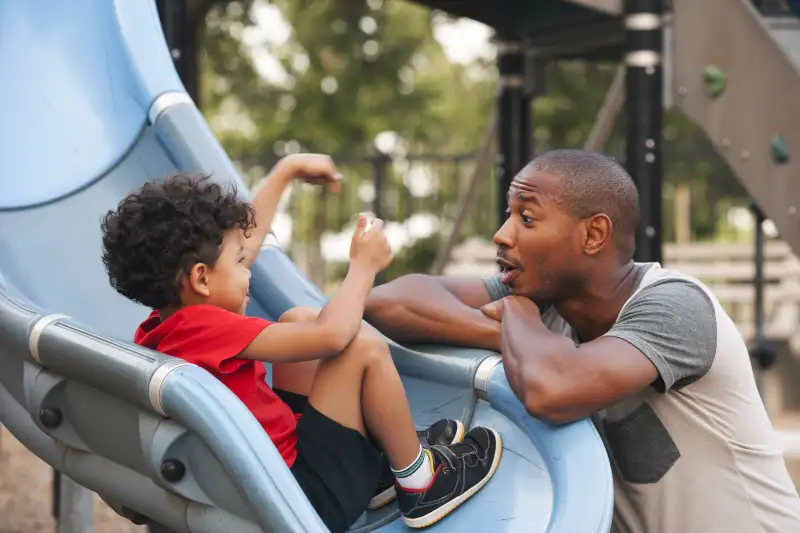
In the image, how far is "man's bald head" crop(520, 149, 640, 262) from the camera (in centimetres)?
213

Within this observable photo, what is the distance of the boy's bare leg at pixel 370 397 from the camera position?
2.06 metres

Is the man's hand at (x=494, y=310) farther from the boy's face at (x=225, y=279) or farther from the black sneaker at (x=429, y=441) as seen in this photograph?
the boy's face at (x=225, y=279)

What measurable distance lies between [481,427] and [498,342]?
18 cm

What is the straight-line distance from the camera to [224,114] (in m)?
12.4

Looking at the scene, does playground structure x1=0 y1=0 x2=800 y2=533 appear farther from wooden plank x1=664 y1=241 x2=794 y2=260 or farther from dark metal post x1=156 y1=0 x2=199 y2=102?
wooden plank x1=664 y1=241 x2=794 y2=260

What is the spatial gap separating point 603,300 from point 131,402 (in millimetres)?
933

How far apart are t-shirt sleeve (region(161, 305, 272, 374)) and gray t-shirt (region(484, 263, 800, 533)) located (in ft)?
2.21

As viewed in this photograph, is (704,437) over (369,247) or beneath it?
beneath

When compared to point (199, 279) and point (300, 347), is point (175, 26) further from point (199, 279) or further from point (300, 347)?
point (300, 347)

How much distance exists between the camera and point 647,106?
4.35m

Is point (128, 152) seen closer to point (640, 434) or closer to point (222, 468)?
point (222, 468)

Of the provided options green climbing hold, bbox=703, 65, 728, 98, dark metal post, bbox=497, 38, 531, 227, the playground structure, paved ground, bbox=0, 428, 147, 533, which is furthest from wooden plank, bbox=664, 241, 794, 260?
paved ground, bbox=0, 428, 147, 533

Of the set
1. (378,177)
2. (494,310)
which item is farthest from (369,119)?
(494,310)

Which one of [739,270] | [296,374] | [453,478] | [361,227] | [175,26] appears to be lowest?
[739,270]
